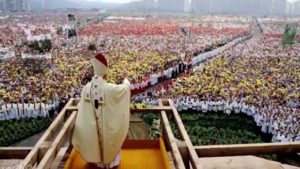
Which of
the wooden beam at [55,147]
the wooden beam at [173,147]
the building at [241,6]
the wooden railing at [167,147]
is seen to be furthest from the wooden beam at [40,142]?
the building at [241,6]

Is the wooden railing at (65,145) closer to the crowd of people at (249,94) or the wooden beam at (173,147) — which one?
the wooden beam at (173,147)

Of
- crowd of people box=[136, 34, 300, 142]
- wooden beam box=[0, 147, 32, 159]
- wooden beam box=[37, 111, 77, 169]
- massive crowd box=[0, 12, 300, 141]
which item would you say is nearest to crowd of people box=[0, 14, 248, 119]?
massive crowd box=[0, 12, 300, 141]

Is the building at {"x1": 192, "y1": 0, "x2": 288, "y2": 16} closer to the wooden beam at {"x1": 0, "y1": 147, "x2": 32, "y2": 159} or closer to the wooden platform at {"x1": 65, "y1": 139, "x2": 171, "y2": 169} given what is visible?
the wooden platform at {"x1": 65, "y1": 139, "x2": 171, "y2": 169}

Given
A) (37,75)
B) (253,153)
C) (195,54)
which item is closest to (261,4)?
(195,54)

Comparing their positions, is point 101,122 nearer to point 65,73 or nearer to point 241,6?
point 65,73

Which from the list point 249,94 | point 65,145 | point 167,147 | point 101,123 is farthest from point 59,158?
point 249,94
